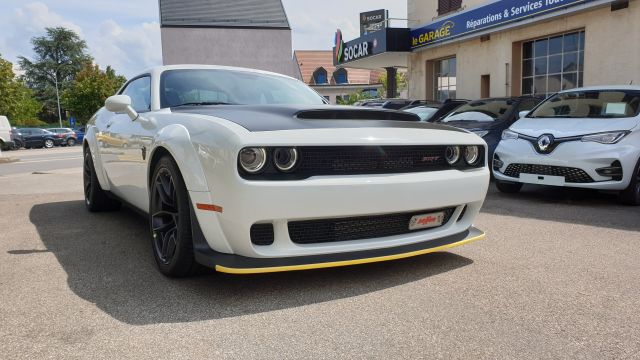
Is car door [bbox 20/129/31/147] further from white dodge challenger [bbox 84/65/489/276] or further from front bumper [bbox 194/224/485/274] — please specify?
front bumper [bbox 194/224/485/274]

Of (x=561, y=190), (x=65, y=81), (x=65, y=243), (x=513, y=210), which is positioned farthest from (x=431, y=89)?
(x=65, y=81)

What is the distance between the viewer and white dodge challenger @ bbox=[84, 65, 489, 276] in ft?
9.07

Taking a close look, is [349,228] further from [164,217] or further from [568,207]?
[568,207]

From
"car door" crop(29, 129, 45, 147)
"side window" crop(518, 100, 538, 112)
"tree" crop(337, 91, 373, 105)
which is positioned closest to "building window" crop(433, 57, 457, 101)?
"side window" crop(518, 100, 538, 112)

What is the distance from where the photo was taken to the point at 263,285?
3186 millimetres

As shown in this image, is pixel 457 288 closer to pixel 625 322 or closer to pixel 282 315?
pixel 625 322

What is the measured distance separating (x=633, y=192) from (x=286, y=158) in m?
4.69

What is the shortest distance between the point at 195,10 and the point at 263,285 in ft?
164

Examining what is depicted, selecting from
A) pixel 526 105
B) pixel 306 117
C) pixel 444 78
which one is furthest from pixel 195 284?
pixel 444 78

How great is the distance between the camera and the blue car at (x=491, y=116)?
7959 millimetres

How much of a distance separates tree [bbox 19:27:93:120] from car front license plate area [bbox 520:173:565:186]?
3100 inches

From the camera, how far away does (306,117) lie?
10.4ft

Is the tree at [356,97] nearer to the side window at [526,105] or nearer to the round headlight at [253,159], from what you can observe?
the side window at [526,105]

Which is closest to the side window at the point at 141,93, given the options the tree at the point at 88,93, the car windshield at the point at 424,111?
the car windshield at the point at 424,111
